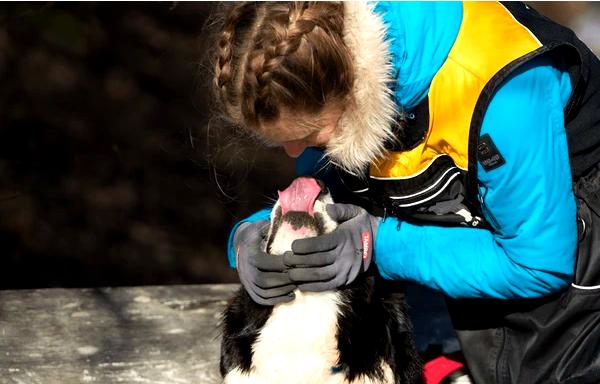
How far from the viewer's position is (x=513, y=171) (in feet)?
6.62

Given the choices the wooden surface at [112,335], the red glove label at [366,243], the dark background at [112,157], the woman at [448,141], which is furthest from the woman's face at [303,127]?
the dark background at [112,157]

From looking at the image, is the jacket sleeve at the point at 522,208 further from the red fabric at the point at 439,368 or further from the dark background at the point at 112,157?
the dark background at the point at 112,157

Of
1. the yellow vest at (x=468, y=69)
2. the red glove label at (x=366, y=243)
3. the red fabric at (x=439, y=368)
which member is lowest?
the red fabric at (x=439, y=368)

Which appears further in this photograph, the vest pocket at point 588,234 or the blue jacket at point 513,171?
the vest pocket at point 588,234

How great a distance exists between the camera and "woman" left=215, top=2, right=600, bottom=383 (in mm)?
1979

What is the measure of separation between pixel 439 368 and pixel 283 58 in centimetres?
111

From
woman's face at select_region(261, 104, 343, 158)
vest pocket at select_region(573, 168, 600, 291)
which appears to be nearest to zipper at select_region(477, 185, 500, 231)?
vest pocket at select_region(573, 168, 600, 291)

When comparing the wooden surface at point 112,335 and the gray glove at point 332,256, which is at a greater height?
the gray glove at point 332,256

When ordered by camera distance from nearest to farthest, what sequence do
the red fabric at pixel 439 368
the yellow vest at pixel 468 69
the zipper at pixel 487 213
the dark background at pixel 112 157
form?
the yellow vest at pixel 468 69, the zipper at pixel 487 213, the red fabric at pixel 439 368, the dark background at pixel 112 157

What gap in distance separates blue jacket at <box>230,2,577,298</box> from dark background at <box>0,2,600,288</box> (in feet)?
8.34

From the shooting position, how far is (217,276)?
4742mm

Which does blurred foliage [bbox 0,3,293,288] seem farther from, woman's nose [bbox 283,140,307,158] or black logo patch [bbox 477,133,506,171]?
black logo patch [bbox 477,133,506,171]

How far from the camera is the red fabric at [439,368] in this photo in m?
2.53

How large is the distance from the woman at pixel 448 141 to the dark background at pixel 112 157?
2.43m
